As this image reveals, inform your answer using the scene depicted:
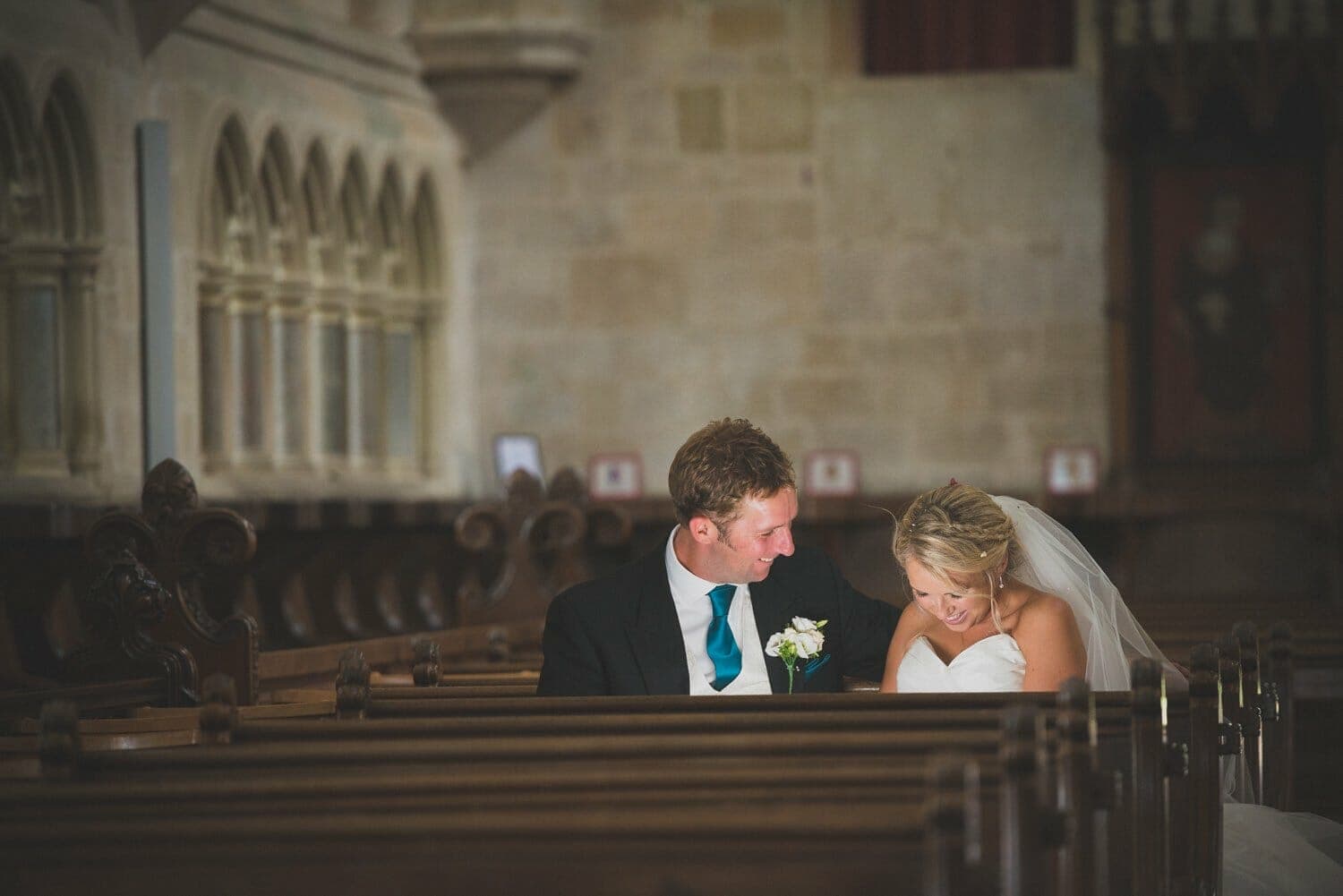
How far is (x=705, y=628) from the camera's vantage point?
396 centimetres

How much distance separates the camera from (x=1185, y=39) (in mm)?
9000

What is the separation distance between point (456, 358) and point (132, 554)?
5304 millimetres

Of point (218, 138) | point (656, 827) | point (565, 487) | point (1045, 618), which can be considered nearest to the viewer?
point (656, 827)

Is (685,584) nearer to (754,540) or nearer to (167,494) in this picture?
(754,540)

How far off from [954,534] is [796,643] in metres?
0.39

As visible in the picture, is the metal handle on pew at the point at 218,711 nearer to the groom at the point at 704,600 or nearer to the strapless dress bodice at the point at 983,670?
the groom at the point at 704,600

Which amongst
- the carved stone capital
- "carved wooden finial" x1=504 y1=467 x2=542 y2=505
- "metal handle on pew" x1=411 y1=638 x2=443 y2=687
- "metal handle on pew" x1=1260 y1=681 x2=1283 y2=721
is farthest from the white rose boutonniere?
the carved stone capital

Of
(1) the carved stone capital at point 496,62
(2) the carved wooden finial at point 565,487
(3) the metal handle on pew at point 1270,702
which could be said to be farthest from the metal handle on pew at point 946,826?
(1) the carved stone capital at point 496,62

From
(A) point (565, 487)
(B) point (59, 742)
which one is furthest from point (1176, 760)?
(A) point (565, 487)

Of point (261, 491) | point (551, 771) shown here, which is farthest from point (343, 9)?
point (551, 771)

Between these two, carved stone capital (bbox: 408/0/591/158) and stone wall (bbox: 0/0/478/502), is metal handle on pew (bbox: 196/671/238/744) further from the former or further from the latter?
carved stone capital (bbox: 408/0/591/158)

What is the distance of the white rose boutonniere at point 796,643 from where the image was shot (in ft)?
12.6

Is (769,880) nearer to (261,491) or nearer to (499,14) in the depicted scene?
(261,491)

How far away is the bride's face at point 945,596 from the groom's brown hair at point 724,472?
1.01 feet
